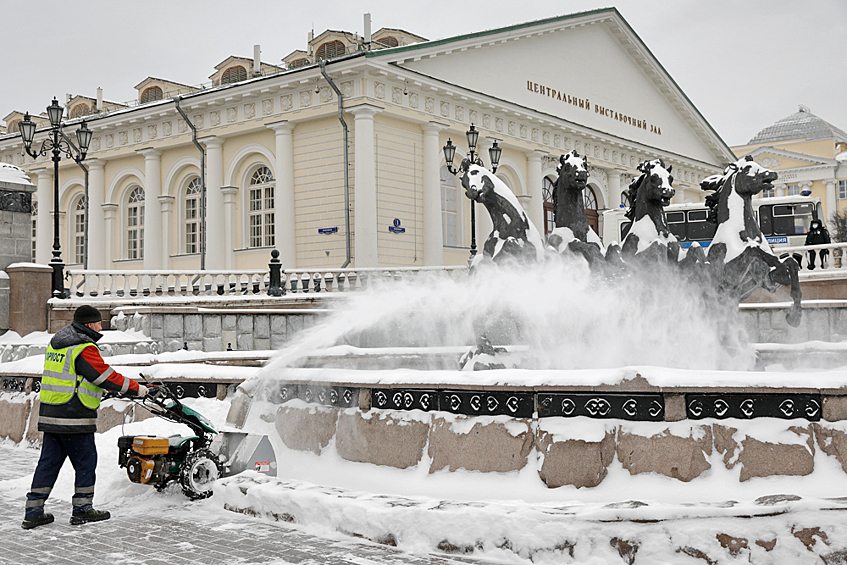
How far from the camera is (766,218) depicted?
28.3 m

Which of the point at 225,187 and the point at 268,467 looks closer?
the point at 268,467

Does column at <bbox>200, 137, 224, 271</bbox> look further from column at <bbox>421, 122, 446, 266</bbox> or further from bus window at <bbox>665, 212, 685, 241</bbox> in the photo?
bus window at <bbox>665, 212, 685, 241</bbox>

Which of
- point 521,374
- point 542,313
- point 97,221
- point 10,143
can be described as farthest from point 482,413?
point 10,143

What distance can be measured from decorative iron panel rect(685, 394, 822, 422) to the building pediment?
22.0m

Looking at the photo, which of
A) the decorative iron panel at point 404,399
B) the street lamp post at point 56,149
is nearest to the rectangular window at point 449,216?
the street lamp post at point 56,149

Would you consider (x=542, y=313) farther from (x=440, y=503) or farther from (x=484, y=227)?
(x=484, y=227)

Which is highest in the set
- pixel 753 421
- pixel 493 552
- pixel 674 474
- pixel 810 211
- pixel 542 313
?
pixel 810 211

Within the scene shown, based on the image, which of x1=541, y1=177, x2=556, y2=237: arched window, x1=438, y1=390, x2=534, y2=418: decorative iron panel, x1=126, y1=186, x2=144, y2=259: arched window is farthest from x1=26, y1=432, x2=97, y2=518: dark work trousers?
x1=541, y1=177, x2=556, y2=237: arched window

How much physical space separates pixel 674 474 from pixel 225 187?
26.7m

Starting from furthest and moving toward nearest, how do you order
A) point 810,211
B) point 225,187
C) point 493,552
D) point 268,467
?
point 225,187 → point 810,211 → point 268,467 → point 493,552

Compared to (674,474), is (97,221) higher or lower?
A: higher

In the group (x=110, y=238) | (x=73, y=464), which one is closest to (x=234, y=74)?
(x=110, y=238)

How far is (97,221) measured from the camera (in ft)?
115

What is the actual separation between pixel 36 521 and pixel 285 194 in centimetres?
2216
